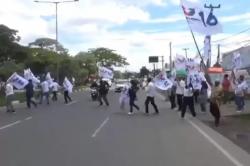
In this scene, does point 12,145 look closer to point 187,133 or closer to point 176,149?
point 176,149

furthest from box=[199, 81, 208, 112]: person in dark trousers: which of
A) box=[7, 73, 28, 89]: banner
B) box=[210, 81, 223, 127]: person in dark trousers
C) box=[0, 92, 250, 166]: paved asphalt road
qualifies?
box=[7, 73, 28, 89]: banner

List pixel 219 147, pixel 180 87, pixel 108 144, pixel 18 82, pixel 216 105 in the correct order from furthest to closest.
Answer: pixel 18 82, pixel 180 87, pixel 216 105, pixel 108 144, pixel 219 147

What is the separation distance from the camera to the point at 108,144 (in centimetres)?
1564

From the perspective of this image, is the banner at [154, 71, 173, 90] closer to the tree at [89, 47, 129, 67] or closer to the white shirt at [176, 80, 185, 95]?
the white shirt at [176, 80, 185, 95]

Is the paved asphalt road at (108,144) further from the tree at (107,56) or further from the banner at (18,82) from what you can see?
the tree at (107,56)

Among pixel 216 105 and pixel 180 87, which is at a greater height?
pixel 180 87

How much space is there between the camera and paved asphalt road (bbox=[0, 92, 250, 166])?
1250cm

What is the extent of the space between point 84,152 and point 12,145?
252 cm

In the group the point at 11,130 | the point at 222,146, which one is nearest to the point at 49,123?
the point at 11,130

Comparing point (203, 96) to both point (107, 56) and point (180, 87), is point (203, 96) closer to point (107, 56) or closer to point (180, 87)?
point (180, 87)

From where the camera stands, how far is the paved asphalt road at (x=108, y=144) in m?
12.5

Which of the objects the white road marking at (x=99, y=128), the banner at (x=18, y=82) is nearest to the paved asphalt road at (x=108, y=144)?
the white road marking at (x=99, y=128)

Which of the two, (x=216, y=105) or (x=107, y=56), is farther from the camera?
(x=107, y=56)

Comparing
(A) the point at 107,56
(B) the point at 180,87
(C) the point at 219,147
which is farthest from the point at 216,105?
(A) the point at 107,56
